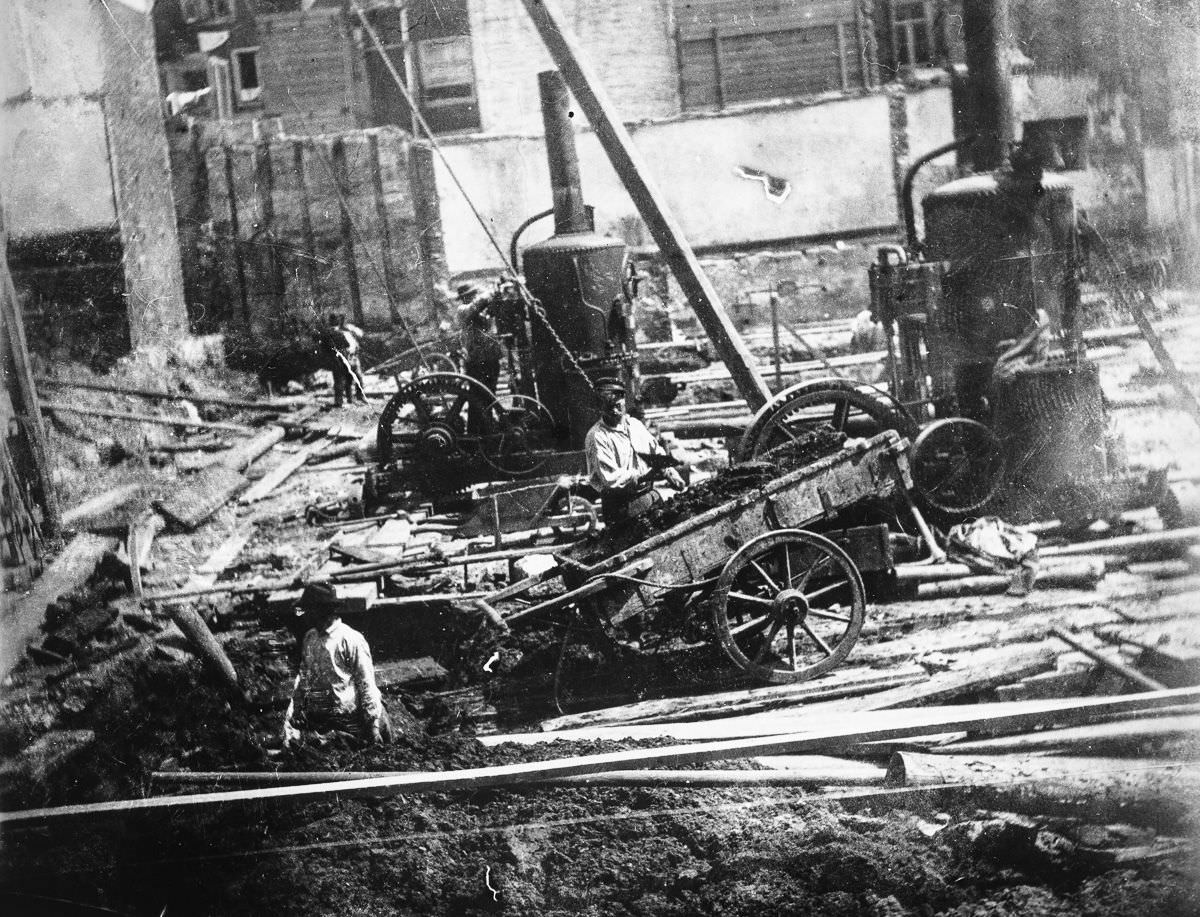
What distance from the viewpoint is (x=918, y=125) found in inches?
330

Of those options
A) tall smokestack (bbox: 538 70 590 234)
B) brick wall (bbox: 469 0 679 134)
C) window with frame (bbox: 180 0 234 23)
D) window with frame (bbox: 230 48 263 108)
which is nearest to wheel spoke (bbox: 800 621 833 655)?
brick wall (bbox: 469 0 679 134)

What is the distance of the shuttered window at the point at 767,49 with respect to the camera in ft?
19.6

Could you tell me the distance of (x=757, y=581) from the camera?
6270 mm

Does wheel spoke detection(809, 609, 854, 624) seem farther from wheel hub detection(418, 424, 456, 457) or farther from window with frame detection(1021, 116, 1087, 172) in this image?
window with frame detection(1021, 116, 1087, 172)

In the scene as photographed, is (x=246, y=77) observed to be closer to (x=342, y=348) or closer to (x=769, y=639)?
(x=342, y=348)

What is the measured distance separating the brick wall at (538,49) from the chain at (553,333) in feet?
4.70

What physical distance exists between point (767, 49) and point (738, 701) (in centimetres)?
430

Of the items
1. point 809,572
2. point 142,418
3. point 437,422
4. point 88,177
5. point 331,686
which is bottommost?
point 331,686

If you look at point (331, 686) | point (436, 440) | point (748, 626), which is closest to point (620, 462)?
point (748, 626)

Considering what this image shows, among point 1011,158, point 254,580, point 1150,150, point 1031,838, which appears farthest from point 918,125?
point 254,580

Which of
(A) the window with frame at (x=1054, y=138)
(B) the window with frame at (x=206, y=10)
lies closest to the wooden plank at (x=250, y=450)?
(B) the window with frame at (x=206, y=10)

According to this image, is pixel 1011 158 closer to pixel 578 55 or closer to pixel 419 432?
pixel 578 55

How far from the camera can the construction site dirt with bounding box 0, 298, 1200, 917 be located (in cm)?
519

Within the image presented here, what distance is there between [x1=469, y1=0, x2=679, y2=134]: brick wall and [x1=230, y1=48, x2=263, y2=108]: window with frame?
119 centimetres
